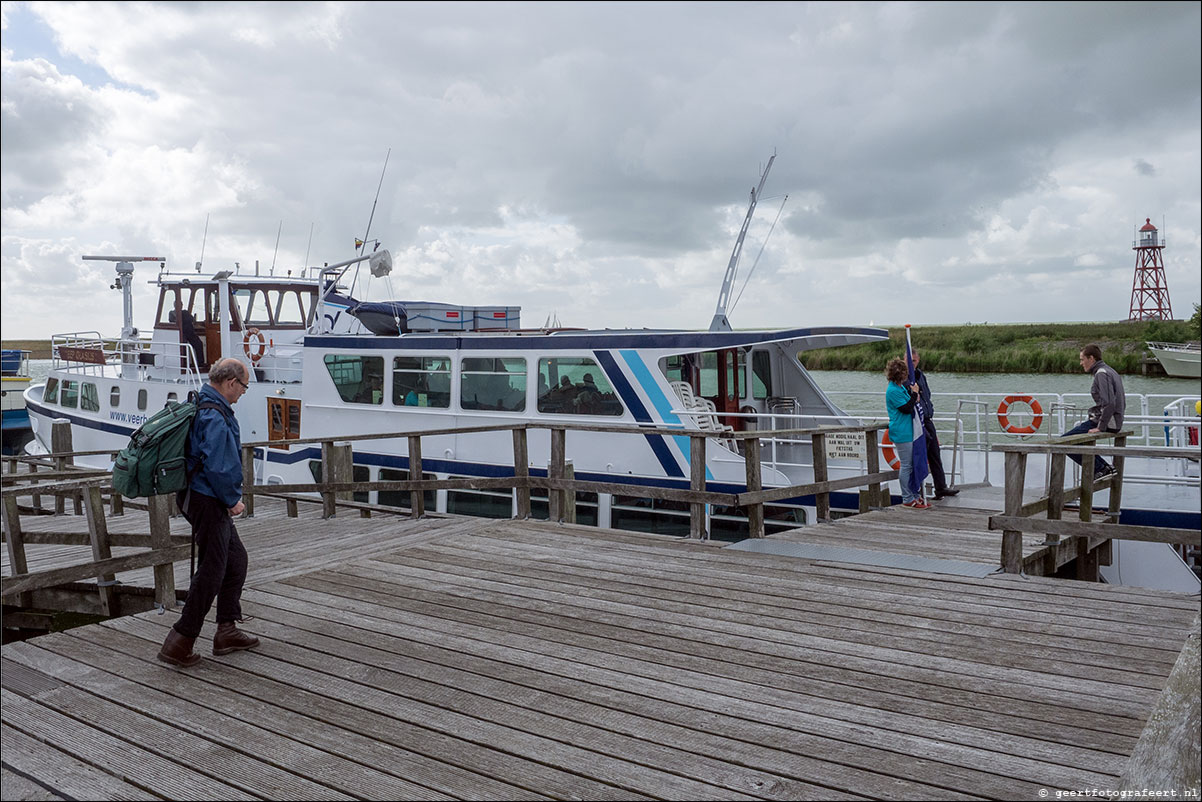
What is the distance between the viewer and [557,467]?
8727 mm

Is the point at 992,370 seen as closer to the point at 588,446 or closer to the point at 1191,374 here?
the point at 1191,374

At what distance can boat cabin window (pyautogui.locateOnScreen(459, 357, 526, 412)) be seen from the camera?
12.6m

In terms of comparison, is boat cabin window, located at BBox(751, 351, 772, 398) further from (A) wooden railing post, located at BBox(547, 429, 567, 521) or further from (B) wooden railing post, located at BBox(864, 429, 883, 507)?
(A) wooden railing post, located at BBox(547, 429, 567, 521)

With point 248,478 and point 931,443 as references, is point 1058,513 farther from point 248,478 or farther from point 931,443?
point 248,478

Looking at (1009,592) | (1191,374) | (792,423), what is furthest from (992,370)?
(1009,592)

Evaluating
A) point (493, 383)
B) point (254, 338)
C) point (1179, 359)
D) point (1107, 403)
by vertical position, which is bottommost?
point (1107, 403)

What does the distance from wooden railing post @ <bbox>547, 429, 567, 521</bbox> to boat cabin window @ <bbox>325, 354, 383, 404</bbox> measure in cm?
592

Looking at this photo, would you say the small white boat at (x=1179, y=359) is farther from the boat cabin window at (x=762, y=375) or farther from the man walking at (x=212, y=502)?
the man walking at (x=212, y=502)

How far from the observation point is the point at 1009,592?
610 centimetres

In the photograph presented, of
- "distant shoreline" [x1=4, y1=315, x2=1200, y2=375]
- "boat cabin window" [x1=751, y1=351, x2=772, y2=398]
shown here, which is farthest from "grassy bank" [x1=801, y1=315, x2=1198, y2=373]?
"boat cabin window" [x1=751, y1=351, x2=772, y2=398]

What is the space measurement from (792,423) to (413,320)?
19.7 ft

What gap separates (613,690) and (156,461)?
2.54 meters

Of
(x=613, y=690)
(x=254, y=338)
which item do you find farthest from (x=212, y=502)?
(x=254, y=338)

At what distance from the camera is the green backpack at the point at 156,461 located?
15.2ft
